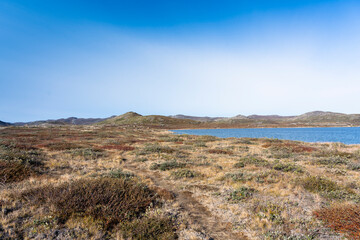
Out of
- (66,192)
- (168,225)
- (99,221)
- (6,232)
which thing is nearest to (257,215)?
(168,225)

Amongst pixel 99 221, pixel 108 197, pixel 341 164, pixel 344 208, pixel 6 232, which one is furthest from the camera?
pixel 341 164

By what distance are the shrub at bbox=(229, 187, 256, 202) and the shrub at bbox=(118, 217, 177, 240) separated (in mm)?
3888

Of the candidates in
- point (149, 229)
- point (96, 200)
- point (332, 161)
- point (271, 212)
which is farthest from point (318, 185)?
point (96, 200)

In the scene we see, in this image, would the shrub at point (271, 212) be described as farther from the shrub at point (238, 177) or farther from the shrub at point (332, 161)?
the shrub at point (332, 161)

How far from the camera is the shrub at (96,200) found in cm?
641

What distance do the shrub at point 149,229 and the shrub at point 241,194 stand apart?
3.89 meters

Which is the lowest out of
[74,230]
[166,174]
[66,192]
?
[166,174]

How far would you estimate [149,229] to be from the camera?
19.1 feet

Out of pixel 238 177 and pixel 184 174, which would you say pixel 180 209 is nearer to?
pixel 184 174

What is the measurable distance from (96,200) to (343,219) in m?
9.03

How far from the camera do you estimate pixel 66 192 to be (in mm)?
7441

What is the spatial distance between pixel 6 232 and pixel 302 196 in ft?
39.4

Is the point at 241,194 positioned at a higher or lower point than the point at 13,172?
lower

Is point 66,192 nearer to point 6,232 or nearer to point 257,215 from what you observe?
point 6,232
